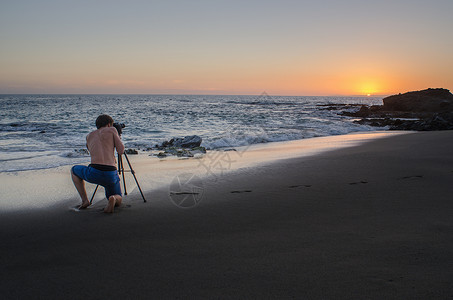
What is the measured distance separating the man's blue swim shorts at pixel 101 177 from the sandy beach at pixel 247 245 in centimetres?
32

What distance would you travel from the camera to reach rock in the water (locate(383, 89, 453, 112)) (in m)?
39.2

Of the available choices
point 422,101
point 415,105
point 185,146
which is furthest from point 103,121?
point 422,101

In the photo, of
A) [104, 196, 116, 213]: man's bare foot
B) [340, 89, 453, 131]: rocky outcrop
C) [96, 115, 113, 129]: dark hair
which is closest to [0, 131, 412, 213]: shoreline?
[104, 196, 116, 213]: man's bare foot

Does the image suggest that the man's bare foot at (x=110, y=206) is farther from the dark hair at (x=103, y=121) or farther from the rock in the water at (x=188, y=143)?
the rock in the water at (x=188, y=143)

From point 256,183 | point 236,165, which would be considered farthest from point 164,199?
point 236,165

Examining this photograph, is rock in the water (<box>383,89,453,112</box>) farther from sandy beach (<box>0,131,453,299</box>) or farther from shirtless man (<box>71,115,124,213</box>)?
shirtless man (<box>71,115,124,213</box>)

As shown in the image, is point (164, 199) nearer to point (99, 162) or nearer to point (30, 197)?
point (99, 162)

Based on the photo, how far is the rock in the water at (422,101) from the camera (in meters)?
39.2

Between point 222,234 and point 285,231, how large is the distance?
72cm

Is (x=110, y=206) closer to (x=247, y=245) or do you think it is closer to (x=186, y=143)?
(x=247, y=245)

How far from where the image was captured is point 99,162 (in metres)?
4.50

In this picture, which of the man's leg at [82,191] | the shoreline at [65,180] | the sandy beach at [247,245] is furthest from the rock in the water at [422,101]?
the man's leg at [82,191]

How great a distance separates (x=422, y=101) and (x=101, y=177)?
46.5 metres

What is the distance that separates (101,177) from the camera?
4531mm
